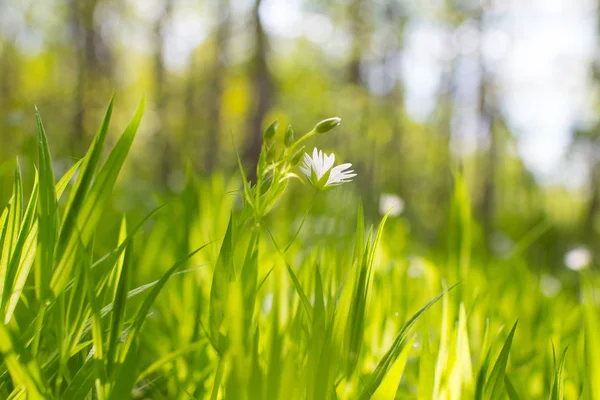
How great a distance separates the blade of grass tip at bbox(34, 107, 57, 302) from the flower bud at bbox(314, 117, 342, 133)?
33cm

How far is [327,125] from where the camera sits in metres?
0.68

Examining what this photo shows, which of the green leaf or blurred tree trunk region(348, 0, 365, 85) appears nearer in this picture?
the green leaf

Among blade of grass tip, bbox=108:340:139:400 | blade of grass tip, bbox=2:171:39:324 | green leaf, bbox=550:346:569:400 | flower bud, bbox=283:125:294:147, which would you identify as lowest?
green leaf, bbox=550:346:569:400

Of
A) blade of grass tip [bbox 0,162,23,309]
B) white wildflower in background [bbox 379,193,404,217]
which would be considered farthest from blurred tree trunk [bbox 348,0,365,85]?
blade of grass tip [bbox 0,162,23,309]

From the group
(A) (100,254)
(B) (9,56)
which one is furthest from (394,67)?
(A) (100,254)

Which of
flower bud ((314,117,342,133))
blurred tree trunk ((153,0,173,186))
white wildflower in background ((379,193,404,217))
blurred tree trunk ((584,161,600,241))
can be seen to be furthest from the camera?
blurred tree trunk ((153,0,173,186))

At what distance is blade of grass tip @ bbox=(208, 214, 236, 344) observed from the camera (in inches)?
24.0

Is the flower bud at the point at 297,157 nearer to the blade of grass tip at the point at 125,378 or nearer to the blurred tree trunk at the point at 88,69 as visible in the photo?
the blade of grass tip at the point at 125,378

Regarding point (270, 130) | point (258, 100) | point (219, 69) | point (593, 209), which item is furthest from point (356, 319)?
point (219, 69)

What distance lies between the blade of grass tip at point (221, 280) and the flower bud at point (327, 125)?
17 cm

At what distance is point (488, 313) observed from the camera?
44.3 inches

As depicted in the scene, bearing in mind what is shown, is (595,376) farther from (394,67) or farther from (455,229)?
(394,67)

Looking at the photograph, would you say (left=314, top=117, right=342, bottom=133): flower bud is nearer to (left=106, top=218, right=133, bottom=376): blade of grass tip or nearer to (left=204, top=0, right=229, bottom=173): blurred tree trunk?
(left=106, top=218, right=133, bottom=376): blade of grass tip

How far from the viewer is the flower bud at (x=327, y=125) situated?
0.67 metres
